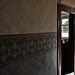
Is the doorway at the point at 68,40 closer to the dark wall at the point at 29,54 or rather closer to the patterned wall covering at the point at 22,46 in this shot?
the dark wall at the point at 29,54

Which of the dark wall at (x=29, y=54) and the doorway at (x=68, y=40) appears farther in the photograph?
the doorway at (x=68, y=40)

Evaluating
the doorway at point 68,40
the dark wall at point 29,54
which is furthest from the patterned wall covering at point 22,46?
the doorway at point 68,40

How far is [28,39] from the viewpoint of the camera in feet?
4.70

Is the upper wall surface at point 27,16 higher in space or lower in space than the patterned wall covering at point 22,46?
higher

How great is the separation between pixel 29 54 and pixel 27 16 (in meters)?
0.40

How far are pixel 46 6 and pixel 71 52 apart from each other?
1.39 metres

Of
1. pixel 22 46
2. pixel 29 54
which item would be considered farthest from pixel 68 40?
pixel 22 46

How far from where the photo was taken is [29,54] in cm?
145

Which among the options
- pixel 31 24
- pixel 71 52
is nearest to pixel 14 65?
pixel 31 24

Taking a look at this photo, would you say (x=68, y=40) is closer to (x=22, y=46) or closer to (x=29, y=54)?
(x=29, y=54)

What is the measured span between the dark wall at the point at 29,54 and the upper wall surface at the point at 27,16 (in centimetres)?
7

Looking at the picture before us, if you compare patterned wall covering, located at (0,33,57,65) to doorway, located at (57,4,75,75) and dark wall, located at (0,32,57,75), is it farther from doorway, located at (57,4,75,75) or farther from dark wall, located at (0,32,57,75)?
A: doorway, located at (57,4,75,75)

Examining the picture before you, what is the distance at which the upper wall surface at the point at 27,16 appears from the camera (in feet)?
3.86

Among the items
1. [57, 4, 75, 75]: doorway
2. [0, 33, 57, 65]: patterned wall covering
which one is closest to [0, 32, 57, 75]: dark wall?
[0, 33, 57, 65]: patterned wall covering
